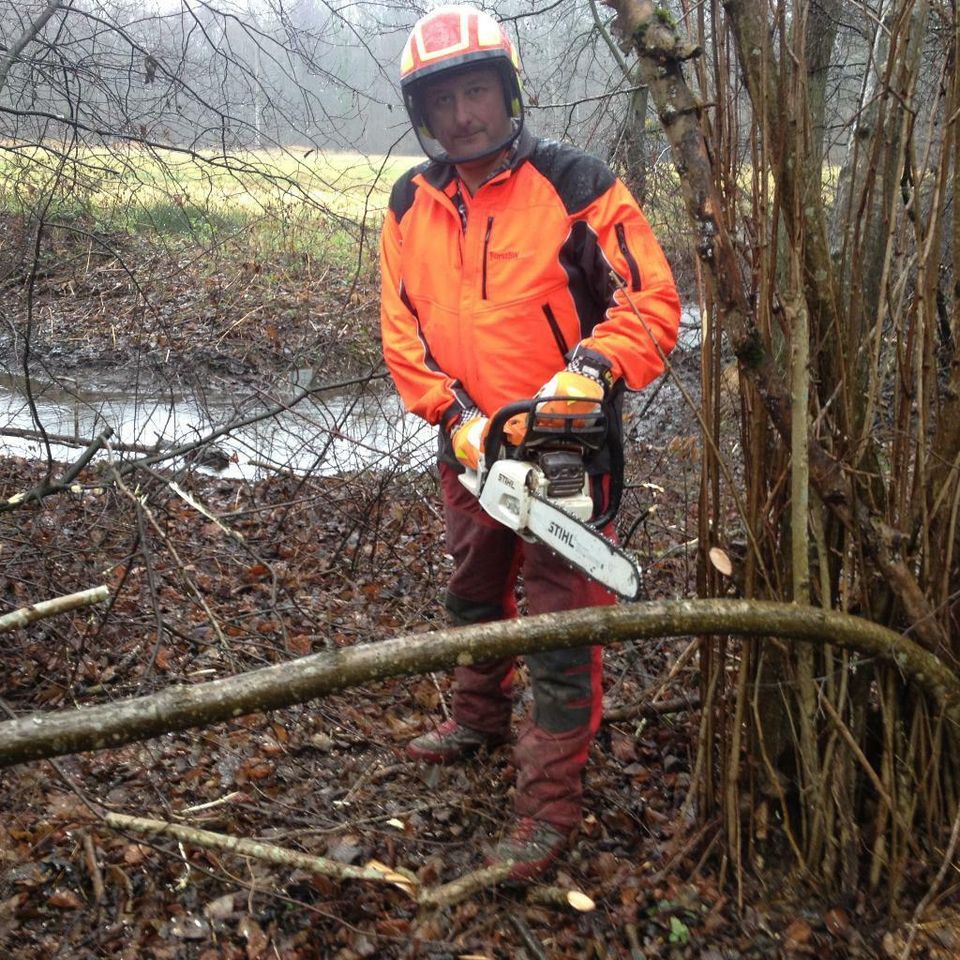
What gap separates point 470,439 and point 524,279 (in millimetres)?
466

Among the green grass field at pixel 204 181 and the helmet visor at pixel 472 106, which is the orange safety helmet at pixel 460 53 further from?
the green grass field at pixel 204 181

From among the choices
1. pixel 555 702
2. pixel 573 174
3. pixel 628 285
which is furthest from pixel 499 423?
pixel 555 702

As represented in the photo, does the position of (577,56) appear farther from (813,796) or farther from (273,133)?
(813,796)

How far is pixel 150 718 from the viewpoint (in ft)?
4.64

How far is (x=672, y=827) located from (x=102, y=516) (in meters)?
3.36

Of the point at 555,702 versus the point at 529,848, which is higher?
the point at 555,702

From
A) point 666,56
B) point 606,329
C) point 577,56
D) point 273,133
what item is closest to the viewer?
point 666,56

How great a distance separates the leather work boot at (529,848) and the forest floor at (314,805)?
5 cm

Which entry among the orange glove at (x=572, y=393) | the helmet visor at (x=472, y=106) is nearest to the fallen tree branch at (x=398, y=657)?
the orange glove at (x=572, y=393)

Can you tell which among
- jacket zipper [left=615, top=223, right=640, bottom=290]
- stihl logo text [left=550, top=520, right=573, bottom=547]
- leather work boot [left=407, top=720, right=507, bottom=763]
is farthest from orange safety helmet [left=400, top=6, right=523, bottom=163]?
leather work boot [left=407, top=720, right=507, bottom=763]

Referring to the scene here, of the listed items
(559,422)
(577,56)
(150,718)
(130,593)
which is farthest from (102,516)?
(577,56)

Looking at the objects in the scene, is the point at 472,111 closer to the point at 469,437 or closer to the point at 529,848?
the point at 469,437

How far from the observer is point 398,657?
154 cm

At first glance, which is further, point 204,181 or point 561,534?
point 204,181
